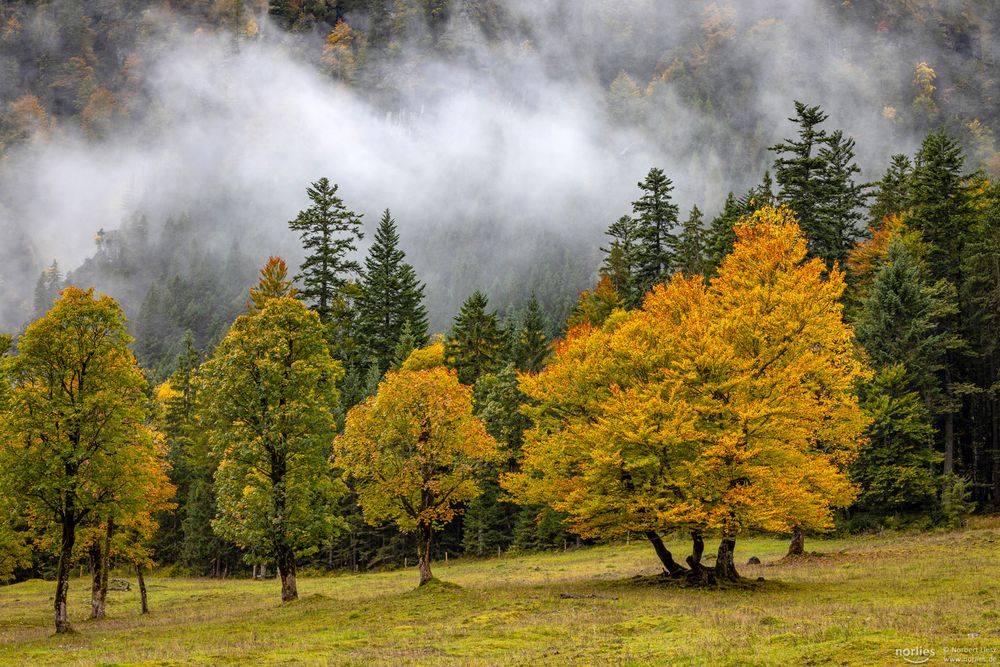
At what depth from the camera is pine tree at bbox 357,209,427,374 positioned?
73.1 metres

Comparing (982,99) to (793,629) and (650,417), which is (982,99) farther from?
(793,629)

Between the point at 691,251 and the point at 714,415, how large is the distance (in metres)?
43.9

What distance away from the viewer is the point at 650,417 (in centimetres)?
2702

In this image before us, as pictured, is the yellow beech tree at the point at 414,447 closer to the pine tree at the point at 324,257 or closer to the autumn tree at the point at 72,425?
the autumn tree at the point at 72,425

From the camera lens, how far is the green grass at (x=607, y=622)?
592 inches

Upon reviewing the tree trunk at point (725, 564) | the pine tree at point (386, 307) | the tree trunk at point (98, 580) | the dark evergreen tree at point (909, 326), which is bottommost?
the tree trunk at point (98, 580)

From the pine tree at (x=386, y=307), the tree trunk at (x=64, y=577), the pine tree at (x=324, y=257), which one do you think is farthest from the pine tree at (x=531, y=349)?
the tree trunk at (x=64, y=577)

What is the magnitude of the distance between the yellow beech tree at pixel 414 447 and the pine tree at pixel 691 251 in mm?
35233

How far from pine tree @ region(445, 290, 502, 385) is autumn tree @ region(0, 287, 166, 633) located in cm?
4251

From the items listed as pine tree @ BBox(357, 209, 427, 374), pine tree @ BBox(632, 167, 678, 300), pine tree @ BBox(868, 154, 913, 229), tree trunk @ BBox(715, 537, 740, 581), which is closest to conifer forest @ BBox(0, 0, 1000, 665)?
tree trunk @ BBox(715, 537, 740, 581)

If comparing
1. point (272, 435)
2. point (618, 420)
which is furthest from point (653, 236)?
point (272, 435)

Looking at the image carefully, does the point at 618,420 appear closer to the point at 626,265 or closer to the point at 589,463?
the point at 589,463

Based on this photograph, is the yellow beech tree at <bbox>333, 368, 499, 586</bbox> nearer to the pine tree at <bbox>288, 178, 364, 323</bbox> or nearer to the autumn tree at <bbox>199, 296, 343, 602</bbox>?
the autumn tree at <bbox>199, 296, 343, 602</bbox>

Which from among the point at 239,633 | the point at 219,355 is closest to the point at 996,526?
the point at 239,633
